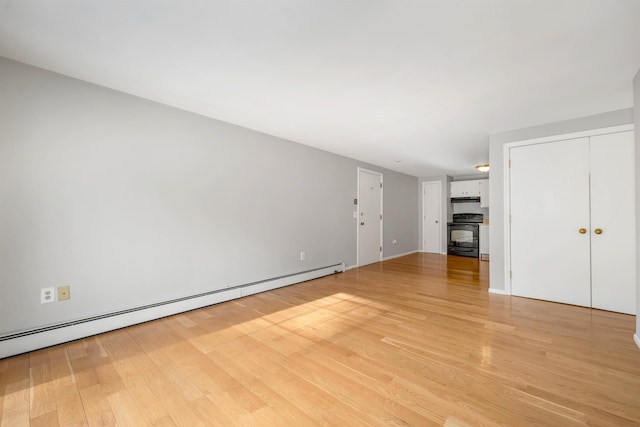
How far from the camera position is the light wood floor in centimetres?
141

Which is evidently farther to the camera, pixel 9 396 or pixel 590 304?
pixel 590 304

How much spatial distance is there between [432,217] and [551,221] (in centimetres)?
412

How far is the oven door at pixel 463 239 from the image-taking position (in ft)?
21.4

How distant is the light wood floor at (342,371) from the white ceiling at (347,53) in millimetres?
2242

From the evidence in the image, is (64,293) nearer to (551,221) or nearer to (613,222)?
(551,221)

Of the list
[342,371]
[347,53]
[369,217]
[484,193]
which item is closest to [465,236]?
[484,193]

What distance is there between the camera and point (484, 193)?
6.59m

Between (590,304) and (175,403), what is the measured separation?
4.30 meters

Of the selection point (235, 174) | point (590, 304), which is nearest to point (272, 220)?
point (235, 174)

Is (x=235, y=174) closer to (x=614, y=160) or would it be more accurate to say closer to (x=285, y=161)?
(x=285, y=161)

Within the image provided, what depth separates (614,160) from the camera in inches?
114

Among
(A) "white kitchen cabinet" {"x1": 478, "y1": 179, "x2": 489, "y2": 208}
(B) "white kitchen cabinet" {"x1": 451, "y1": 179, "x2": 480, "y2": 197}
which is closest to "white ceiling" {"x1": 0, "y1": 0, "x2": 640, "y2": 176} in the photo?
(A) "white kitchen cabinet" {"x1": 478, "y1": 179, "x2": 489, "y2": 208}

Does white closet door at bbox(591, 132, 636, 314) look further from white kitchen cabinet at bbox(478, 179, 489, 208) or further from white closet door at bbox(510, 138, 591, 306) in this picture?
white kitchen cabinet at bbox(478, 179, 489, 208)

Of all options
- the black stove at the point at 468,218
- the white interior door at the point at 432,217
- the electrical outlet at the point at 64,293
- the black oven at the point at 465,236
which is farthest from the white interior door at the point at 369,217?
the electrical outlet at the point at 64,293
